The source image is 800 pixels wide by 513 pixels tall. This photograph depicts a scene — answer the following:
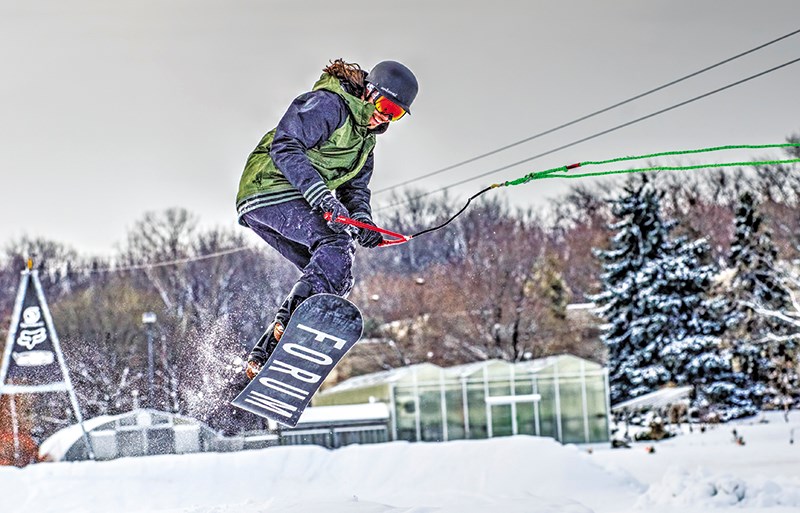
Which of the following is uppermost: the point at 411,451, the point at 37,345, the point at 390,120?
the point at 390,120

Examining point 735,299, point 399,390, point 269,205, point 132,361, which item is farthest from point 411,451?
point 735,299

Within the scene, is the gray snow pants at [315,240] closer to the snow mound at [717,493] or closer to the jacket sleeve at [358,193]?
the jacket sleeve at [358,193]

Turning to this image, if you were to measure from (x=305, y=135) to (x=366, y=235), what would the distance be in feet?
2.55

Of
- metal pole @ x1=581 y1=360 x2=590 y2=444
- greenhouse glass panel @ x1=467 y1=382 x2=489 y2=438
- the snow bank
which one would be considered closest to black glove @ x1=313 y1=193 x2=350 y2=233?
the snow bank

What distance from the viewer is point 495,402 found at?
28.0m

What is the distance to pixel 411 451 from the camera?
1554cm

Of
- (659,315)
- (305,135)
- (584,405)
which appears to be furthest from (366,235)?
(659,315)

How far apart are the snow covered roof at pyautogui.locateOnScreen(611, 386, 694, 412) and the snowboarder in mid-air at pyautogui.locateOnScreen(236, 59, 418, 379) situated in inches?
1139

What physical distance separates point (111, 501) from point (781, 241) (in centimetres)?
3809

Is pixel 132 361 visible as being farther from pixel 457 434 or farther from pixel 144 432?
pixel 144 432

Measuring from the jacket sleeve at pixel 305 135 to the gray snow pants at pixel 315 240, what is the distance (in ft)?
0.99

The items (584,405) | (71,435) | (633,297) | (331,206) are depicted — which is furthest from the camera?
(633,297)

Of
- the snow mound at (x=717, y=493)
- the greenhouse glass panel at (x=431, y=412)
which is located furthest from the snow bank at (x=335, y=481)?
the greenhouse glass panel at (x=431, y=412)

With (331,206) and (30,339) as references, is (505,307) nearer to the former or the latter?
(30,339)
